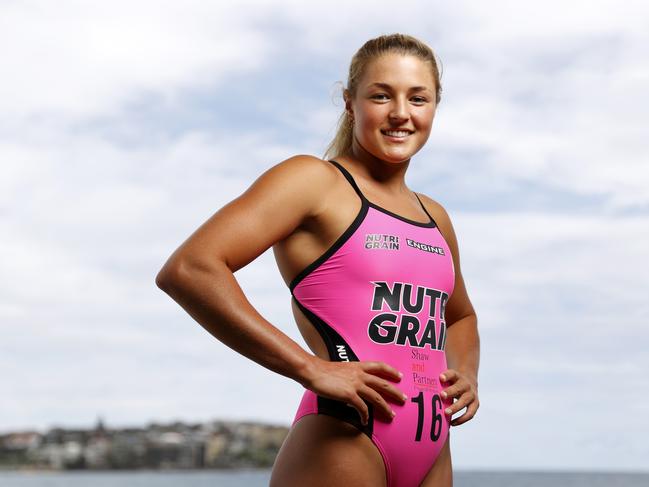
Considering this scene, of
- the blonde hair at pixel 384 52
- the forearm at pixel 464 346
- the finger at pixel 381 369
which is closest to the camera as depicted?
the finger at pixel 381 369

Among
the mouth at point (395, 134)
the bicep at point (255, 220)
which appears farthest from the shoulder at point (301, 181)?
the mouth at point (395, 134)

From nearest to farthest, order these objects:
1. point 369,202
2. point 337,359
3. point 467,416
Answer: point 337,359 < point 369,202 < point 467,416

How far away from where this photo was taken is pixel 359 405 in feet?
10.4

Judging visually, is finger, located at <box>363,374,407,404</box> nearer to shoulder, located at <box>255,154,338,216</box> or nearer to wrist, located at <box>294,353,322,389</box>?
wrist, located at <box>294,353,322,389</box>

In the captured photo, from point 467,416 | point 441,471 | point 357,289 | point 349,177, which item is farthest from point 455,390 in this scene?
point 349,177

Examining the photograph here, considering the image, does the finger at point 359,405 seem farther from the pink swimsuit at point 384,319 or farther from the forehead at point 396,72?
the forehead at point 396,72

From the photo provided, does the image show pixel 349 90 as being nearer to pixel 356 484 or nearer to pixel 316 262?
pixel 316 262

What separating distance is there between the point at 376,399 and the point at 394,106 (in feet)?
3.26

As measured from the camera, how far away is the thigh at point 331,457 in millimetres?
3291

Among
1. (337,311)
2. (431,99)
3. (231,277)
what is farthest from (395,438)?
(431,99)

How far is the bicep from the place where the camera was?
3201mm

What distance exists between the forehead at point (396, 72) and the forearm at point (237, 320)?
0.88m

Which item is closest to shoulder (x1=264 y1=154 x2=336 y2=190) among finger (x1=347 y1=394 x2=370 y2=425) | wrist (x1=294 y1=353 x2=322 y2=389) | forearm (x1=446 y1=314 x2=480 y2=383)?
wrist (x1=294 y1=353 x2=322 y2=389)

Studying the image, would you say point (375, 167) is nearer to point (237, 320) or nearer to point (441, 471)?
point (237, 320)
